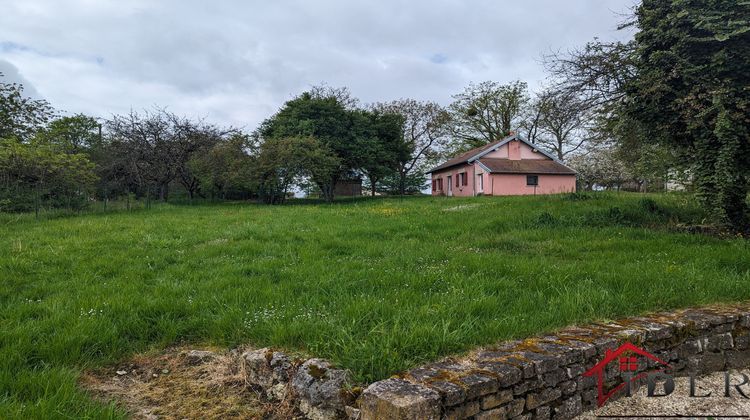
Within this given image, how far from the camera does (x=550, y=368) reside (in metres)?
2.81

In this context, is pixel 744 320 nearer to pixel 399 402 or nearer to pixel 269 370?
pixel 399 402

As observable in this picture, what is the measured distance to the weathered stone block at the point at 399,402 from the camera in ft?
7.31

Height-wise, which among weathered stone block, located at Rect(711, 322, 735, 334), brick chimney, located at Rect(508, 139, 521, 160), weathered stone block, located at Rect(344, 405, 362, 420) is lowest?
weathered stone block, located at Rect(344, 405, 362, 420)

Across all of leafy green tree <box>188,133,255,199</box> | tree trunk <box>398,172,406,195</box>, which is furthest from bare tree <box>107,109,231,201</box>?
tree trunk <box>398,172,406,195</box>

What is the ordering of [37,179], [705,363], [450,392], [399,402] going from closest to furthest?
[399,402]
[450,392]
[705,363]
[37,179]

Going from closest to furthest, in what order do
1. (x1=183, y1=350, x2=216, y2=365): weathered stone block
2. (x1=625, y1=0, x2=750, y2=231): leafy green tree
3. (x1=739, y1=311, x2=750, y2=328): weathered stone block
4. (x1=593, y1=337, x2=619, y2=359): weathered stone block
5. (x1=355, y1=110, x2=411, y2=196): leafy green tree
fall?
(x1=593, y1=337, x2=619, y2=359): weathered stone block → (x1=183, y1=350, x2=216, y2=365): weathered stone block → (x1=739, y1=311, x2=750, y2=328): weathered stone block → (x1=625, y1=0, x2=750, y2=231): leafy green tree → (x1=355, y1=110, x2=411, y2=196): leafy green tree

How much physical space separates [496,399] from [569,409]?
2.51 feet

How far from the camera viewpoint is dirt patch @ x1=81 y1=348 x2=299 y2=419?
9.12 ft

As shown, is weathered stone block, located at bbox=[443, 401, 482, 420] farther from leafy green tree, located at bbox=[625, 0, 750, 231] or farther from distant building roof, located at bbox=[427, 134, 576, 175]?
distant building roof, located at bbox=[427, 134, 576, 175]

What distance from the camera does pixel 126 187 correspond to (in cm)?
1962

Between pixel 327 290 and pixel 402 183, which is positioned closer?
pixel 327 290

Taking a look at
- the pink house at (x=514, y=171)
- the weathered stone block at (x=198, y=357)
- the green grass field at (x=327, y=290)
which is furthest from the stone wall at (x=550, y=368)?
the pink house at (x=514, y=171)

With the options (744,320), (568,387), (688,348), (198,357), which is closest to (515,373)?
(568,387)

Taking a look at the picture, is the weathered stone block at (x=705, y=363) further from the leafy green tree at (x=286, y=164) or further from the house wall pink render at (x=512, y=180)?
the house wall pink render at (x=512, y=180)
